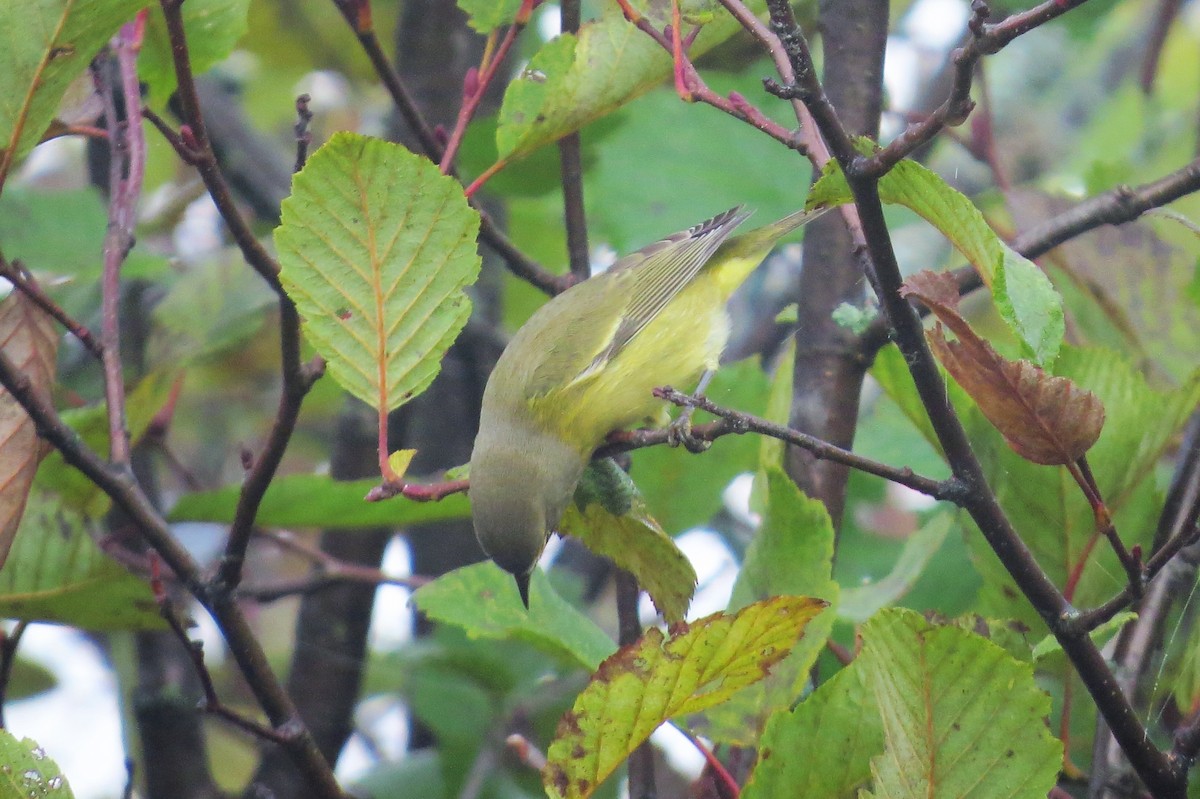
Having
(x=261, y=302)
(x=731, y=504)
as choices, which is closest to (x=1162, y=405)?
(x=261, y=302)

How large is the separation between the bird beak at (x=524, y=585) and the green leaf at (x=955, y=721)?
686 mm

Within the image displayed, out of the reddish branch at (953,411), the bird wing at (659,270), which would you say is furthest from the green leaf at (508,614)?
the bird wing at (659,270)

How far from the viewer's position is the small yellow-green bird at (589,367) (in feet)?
8.04

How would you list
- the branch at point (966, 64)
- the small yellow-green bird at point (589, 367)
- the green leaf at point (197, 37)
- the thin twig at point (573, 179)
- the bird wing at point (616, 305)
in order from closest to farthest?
the branch at point (966, 64), the green leaf at point (197, 37), the thin twig at point (573, 179), the small yellow-green bird at point (589, 367), the bird wing at point (616, 305)

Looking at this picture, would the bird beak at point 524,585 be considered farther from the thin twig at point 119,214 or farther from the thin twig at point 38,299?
the thin twig at point 38,299

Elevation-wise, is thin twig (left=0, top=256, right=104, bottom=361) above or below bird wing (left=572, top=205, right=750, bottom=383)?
below

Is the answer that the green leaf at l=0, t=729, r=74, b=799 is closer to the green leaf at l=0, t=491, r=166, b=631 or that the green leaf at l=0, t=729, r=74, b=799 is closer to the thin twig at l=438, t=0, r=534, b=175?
the green leaf at l=0, t=491, r=166, b=631

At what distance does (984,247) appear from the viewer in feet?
4.16

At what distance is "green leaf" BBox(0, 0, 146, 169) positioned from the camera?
1.46m

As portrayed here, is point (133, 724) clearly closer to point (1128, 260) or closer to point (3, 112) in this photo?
point (3, 112)

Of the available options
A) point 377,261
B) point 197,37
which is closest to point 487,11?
point 197,37

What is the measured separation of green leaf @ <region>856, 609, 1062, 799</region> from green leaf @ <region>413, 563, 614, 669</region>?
0.52 metres

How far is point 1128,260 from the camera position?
2.48 meters

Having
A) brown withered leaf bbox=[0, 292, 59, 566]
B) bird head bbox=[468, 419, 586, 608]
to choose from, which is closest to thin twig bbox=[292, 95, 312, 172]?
brown withered leaf bbox=[0, 292, 59, 566]
